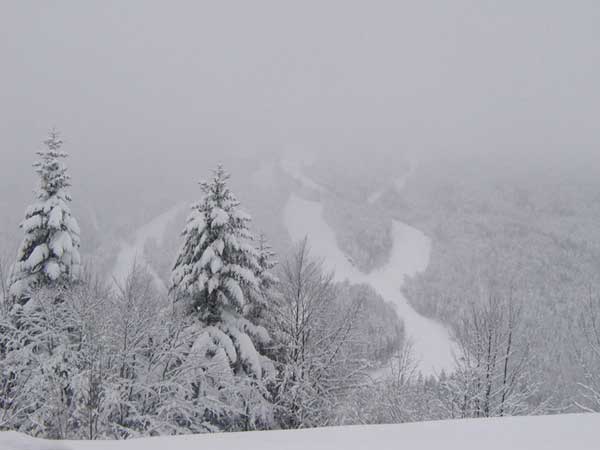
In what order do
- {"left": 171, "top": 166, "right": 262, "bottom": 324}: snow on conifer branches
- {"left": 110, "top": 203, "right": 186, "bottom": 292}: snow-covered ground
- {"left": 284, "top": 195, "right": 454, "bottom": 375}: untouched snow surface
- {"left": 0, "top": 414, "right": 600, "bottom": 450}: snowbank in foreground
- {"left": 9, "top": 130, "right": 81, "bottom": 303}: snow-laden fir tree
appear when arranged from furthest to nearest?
{"left": 110, "top": 203, "right": 186, "bottom": 292}: snow-covered ground
{"left": 284, "top": 195, "right": 454, "bottom": 375}: untouched snow surface
{"left": 9, "top": 130, "right": 81, "bottom": 303}: snow-laden fir tree
{"left": 171, "top": 166, "right": 262, "bottom": 324}: snow on conifer branches
{"left": 0, "top": 414, "right": 600, "bottom": 450}: snowbank in foreground

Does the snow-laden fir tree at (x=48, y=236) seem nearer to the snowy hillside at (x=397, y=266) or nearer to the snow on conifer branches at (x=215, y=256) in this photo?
the snow on conifer branches at (x=215, y=256)

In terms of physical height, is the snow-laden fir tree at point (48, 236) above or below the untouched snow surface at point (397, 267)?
above

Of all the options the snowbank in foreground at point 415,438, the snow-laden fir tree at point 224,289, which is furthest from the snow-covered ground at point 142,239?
the snowbank in foreground at point 415,438

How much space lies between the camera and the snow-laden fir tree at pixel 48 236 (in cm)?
1206

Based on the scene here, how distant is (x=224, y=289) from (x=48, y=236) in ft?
20.7

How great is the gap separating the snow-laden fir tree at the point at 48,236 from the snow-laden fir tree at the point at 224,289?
3.62 metres

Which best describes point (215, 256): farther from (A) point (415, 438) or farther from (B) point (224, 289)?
(A) point (415, 438)

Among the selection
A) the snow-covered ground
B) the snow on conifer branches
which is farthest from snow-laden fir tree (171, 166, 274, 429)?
the snow-covered ground

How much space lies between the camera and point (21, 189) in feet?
609

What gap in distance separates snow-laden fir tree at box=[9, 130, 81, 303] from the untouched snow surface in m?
33.5

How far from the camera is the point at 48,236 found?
1274 cm

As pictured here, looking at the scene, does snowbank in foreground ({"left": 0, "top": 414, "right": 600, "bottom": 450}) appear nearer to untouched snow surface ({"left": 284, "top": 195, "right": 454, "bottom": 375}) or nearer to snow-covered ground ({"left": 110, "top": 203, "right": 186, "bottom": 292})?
untouched snow surface ({"left": 284, "top": 195, "right": 454, "bottom": 375})

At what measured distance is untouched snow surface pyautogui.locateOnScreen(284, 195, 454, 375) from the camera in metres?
72.0

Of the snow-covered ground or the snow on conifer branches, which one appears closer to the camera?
the snow on conifer branches
